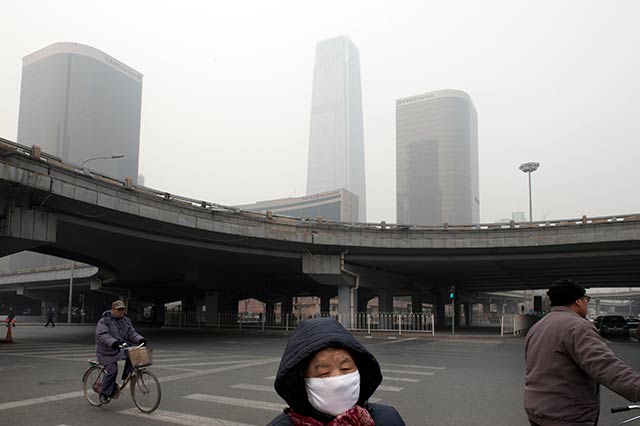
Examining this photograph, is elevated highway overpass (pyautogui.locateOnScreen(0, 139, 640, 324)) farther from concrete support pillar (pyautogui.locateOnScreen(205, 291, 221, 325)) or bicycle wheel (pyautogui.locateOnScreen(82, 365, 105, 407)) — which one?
bicycle wheel (pyautogui.locateOnScreen(82, 365, 105, 407))

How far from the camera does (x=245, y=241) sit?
29422 mm

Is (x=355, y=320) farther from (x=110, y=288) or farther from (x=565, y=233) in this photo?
(x=110, y=288)

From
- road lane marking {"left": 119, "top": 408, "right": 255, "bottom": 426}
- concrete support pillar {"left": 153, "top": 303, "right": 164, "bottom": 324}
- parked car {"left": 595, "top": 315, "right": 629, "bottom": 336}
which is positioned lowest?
concrete support pillar {"left": 153, "top": 303, "right": 164, "bottom": 324}

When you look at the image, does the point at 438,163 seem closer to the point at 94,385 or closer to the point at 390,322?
the point at 390,322

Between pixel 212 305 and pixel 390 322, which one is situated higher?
pixel 212 305

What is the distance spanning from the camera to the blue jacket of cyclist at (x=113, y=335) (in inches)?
314

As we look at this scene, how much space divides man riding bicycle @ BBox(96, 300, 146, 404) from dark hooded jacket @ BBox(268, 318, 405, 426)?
22.0 feet

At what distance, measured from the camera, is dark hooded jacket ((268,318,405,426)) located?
1.91 metres

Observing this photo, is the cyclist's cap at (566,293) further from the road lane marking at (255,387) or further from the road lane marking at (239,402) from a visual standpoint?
the road lane marking at (255,387)

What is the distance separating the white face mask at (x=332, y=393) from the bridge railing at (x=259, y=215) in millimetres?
18963

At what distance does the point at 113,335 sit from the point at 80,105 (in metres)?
146

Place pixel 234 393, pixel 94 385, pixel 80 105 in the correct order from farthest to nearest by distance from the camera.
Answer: pixel 80 105 → pixel 234 393 → pixel 94 385

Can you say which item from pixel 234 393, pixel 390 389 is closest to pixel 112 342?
pixel 234 393

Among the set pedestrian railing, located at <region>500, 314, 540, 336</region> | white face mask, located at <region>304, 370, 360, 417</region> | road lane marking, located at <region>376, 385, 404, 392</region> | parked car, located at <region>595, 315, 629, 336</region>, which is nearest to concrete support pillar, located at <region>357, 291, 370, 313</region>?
pedestrian railing, located at <region>500, 314, 540, 336</region>
